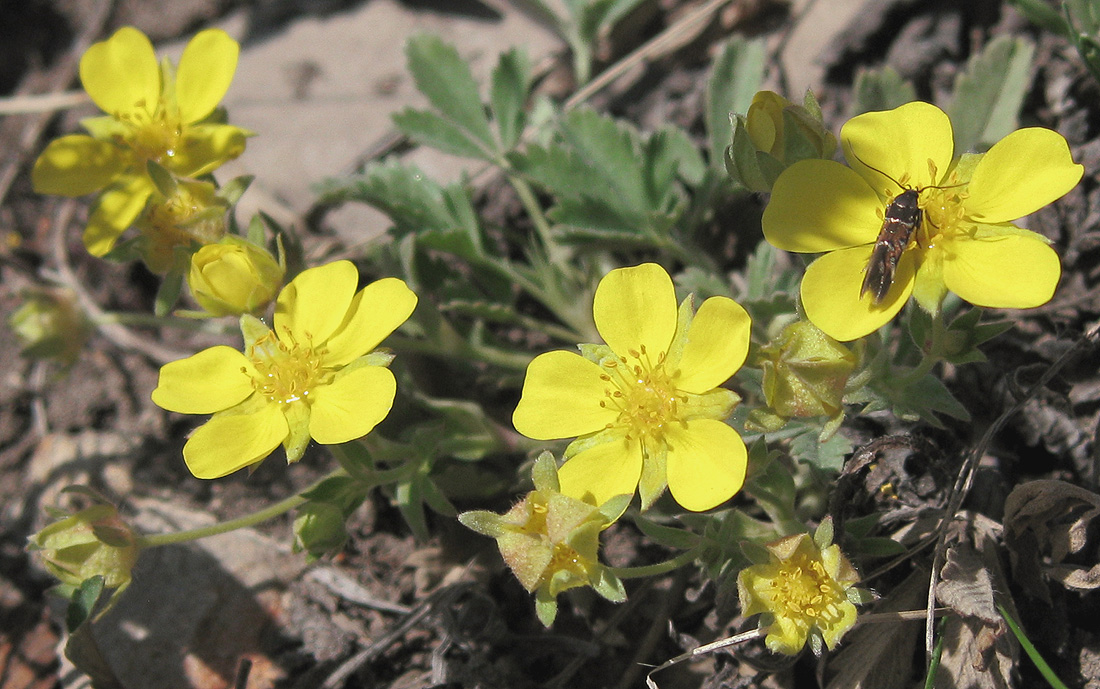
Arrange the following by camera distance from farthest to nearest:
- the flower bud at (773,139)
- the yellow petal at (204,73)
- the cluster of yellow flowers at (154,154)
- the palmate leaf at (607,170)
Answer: the palmate leaf at (607,170), the yellow petal at (204,73), the cluster of yellow flowers at (154,154), the flower bud at (773,139)

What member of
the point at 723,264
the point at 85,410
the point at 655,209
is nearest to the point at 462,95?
the point at 655,209

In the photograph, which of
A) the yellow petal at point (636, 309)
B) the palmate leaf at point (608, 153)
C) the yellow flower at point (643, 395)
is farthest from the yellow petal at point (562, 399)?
the palmate leaf at point (608, 153)

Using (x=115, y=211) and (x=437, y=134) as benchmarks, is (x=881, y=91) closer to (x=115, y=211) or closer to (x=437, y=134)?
(x=437, y=134)

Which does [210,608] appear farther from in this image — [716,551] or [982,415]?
[982,415]

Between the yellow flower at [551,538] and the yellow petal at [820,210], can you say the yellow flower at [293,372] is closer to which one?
the yellow flower at [551,538]

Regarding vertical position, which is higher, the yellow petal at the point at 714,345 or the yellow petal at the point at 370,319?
the yellow petal at the point at 714,345

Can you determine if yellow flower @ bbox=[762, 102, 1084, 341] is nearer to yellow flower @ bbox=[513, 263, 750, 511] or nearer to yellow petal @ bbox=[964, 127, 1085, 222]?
yellow petal @ bbox=[964, 127, 1085, 222]

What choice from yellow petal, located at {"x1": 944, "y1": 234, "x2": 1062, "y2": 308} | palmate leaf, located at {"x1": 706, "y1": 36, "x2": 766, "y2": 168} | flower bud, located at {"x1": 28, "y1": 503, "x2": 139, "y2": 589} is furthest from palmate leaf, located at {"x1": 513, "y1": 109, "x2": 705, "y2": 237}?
flower bud, located at {"x1": 28, "y1": 503, "x2": 139, "y2": 589}
